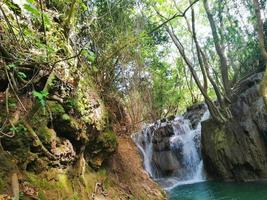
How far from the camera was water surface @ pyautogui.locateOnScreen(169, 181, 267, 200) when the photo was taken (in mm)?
10359

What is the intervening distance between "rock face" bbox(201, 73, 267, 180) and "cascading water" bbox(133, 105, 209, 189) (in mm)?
1353

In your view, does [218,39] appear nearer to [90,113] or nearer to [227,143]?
[227,143]

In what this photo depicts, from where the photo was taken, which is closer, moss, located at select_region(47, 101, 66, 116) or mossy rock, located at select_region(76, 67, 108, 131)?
moss, located at select_region(47, 101, 66, 116)

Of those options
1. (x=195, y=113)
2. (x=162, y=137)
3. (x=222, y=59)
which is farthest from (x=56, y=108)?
(x=195, y=113)

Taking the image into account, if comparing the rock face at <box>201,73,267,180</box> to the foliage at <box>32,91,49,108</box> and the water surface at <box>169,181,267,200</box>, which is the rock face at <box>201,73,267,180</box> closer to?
the water surface at <box>169,181,267,200</box>

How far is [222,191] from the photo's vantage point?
458 inches

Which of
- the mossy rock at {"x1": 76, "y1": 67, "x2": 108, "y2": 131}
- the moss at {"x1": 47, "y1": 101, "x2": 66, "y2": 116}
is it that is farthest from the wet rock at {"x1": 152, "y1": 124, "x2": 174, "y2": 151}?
the moss at {"x1": 47, "y1": 101, "x2": 66, "y2": 116}

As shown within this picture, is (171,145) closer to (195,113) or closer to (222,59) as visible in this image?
(195,113)

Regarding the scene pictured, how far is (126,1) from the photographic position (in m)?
8.25

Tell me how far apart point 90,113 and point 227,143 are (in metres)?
9.02

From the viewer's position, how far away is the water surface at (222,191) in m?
10.4

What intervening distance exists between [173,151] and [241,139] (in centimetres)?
470

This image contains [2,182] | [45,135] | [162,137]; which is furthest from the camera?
[162,137]

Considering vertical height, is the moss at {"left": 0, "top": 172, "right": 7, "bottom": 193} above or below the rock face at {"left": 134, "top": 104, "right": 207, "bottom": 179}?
below
